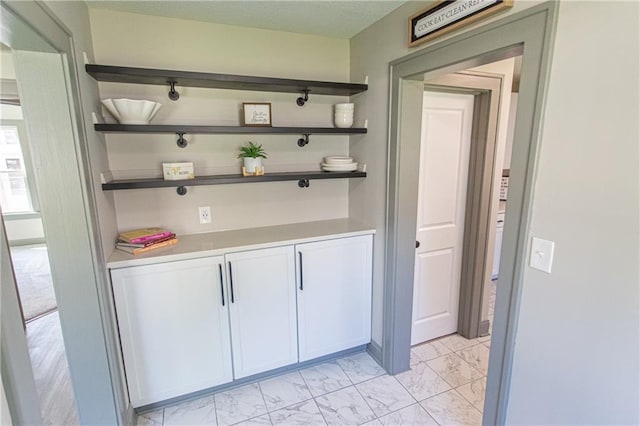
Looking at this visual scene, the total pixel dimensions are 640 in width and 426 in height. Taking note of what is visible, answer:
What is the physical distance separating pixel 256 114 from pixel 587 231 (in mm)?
1829

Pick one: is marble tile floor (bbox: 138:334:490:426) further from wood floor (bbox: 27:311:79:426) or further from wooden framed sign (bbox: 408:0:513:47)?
wooden framed sign (bbox: 408:0:513:47)

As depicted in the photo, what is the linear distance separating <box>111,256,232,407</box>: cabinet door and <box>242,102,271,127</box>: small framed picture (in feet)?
3.00

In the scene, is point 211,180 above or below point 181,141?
below

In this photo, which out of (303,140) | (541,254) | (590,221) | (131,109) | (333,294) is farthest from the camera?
(303,140)

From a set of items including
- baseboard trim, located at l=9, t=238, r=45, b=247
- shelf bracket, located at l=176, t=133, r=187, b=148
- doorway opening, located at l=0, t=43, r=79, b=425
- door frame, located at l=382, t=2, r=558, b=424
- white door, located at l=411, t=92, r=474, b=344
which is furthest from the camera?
baseboard trim, located at l=9, t=238, r=45, b=247

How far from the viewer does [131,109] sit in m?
1.79

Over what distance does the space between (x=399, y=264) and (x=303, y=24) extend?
1678 mm

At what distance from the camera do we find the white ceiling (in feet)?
5.90

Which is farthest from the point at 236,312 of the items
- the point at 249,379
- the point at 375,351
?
the point at 375,351

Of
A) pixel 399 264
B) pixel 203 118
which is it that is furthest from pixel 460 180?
pixel 203 118

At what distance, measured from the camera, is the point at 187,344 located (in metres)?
1.96

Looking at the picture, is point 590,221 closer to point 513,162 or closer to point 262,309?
point 513,162

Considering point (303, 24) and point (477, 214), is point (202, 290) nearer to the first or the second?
point (303, 24)

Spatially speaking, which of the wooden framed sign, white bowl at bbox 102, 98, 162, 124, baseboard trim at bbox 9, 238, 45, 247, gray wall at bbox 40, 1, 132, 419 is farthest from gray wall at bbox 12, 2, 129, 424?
baseboard trim at bbox 9, 238, 45, 247
